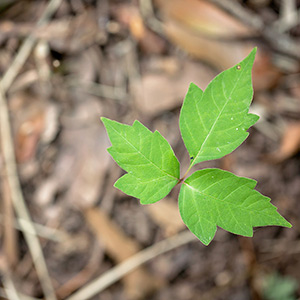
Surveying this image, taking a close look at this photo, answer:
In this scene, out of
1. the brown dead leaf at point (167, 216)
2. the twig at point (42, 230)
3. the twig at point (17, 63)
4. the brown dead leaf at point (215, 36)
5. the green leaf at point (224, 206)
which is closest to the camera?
the green leaf at point (224, 206)

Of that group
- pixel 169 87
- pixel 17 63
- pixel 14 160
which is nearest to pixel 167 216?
pixel 169 87

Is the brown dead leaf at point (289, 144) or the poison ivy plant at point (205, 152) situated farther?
the brown dead leaf at point (289, 144)

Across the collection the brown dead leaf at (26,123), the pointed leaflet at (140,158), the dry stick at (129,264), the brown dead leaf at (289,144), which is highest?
the pointed leaflet at (140,158)

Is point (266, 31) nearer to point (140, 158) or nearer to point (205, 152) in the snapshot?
point (205, 152)

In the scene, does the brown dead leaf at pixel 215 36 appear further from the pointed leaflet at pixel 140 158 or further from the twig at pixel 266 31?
the pointed leaflet at pixel 140 158

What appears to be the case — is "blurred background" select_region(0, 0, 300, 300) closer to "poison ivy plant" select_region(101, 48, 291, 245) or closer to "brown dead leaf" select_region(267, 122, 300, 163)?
"brown dead leaf" select_region(267, 122, 300, 163)

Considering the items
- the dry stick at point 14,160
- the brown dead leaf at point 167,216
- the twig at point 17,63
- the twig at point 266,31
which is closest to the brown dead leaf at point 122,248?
the brown dead leaf at point 167,216
